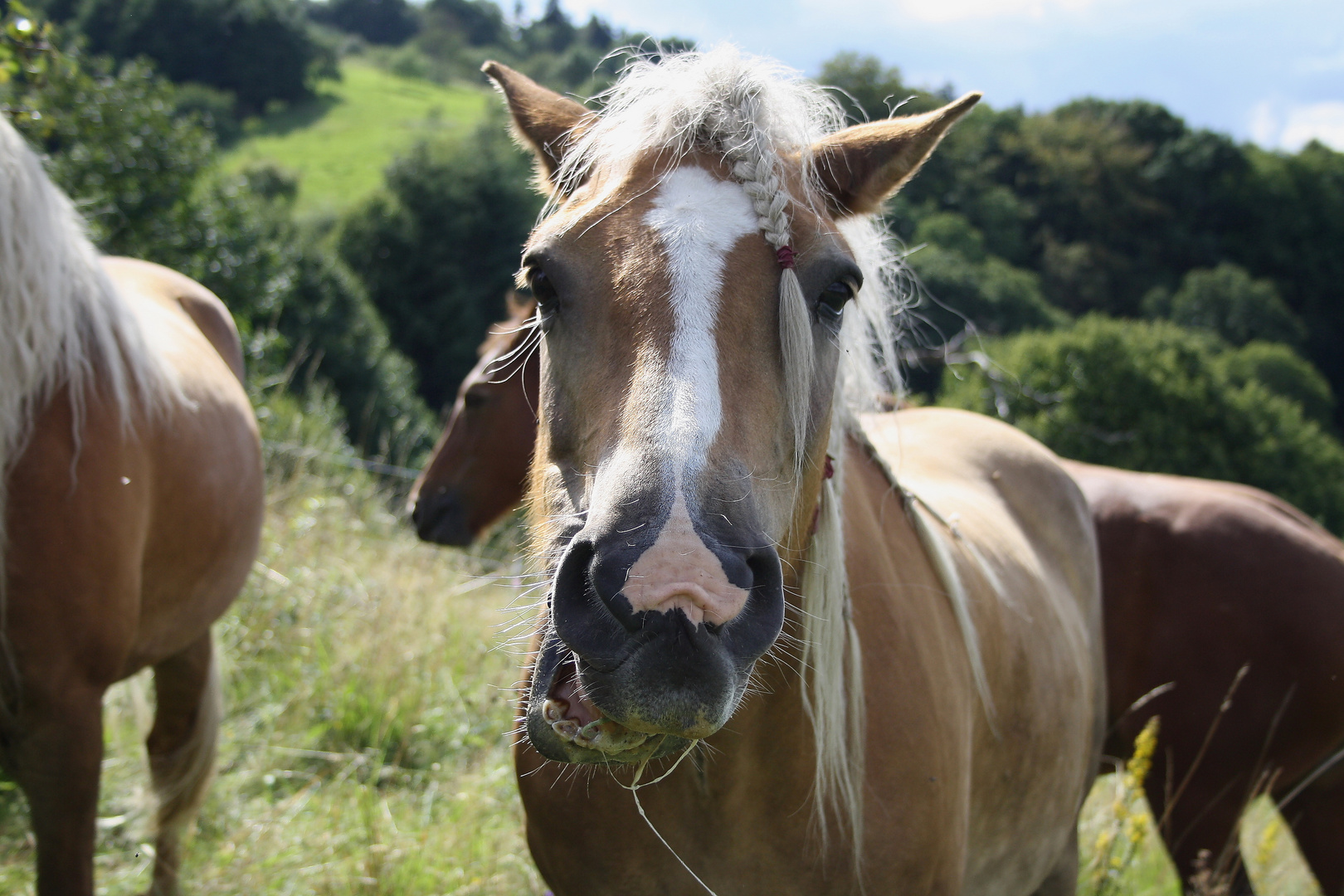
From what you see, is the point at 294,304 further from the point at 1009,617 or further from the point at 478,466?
the point at 1009,617

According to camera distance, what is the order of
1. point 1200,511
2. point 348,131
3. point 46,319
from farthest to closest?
point 348,131 < point 1200,511 < point 46,319

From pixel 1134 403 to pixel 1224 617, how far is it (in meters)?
15.3

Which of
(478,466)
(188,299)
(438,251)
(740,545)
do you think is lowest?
(438,251)

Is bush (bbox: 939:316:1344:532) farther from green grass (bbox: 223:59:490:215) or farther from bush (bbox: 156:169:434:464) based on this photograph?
green grass (bbox: 223:59:490:215)

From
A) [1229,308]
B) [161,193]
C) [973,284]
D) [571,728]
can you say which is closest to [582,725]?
[571,728]

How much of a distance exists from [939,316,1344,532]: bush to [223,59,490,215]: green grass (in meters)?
29.9

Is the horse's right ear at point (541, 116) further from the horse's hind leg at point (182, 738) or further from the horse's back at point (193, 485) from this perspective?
the horse's hind leg at point (182, 738)

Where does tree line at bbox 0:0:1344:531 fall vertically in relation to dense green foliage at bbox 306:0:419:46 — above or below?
below

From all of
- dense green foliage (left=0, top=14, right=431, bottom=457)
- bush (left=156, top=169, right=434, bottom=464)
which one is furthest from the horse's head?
bush (left=156, top=169, right=434, bottom=464)

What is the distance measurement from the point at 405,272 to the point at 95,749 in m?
32.6

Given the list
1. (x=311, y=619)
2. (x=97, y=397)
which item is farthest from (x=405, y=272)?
(x=97, y=397)

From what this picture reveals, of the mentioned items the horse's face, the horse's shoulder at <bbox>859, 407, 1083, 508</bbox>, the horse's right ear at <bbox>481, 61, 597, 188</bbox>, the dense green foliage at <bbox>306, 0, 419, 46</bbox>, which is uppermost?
the dense green foliage at <bbox>306, 0, 419, 46</bbox>

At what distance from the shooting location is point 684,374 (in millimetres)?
1178

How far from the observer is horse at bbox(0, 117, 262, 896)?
204 cm
